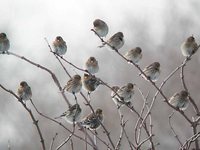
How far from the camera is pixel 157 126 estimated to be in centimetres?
1219

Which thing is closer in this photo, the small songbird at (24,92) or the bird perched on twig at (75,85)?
the bird perched on twig at (75,85)

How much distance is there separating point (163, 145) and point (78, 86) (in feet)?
26.3

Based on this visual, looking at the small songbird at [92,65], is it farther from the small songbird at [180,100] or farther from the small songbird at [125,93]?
the small songbird at [180,100]

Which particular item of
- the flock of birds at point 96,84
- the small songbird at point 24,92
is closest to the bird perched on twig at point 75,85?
the flock of birds at point 96,84

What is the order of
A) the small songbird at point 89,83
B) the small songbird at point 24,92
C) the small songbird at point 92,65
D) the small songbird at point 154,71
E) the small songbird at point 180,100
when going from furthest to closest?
the small songbird at point 154,71 → the small songbird at point 92,65 → the small songbird at point 24,92 → the small songbird at point 180,100 → the small songbird at point 89,83

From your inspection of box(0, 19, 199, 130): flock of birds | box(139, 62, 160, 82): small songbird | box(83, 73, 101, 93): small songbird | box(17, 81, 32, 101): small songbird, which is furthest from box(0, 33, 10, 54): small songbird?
box(139, 62, 160, 82): small songbird

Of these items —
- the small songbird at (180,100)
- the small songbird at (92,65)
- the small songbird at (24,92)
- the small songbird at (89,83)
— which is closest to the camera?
the small songbird at (89,83)

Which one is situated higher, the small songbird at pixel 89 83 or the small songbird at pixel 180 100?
the small songbird at pixel 89 83

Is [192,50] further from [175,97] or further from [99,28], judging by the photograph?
[99,28]

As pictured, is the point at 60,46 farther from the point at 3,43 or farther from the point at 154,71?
the point at 154,71

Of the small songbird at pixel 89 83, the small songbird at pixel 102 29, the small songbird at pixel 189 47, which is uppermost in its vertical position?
the small songbird at pixel 102 29

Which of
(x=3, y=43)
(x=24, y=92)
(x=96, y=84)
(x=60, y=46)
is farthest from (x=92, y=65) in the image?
(x=3, y=43)

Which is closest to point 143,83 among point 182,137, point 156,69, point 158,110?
point 158,110

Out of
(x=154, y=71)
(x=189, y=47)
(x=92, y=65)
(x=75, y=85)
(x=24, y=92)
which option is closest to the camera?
(x=75, y=85)
